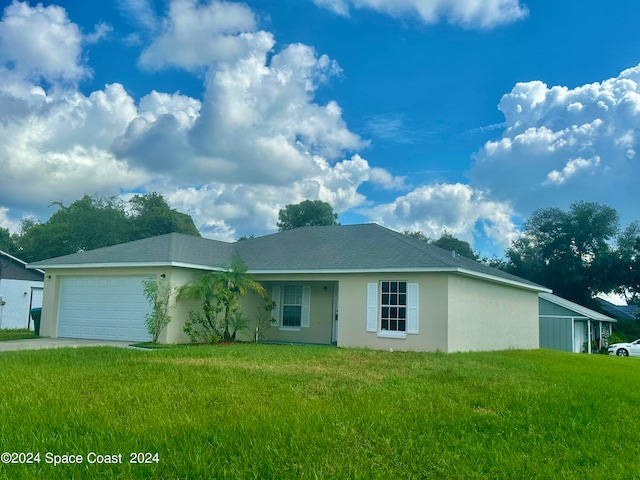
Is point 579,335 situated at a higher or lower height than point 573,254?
lower

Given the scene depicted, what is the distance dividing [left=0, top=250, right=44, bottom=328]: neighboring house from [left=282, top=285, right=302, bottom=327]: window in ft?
45.6

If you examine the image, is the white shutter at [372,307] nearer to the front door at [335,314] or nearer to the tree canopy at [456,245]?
the front door at [335,314]

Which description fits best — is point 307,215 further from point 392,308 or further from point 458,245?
point 392,308

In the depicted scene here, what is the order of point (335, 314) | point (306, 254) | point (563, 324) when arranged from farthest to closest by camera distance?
point (563, 324)
point (306, 254)
point (335, 314)

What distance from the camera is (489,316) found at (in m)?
18.0

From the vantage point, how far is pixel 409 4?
1446 cm

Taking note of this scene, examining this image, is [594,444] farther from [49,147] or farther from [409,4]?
[49,147]

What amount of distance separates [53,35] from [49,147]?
546cm

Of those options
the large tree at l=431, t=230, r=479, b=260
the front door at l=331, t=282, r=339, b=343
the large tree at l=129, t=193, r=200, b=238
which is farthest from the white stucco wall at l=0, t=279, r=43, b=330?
the large tree at l=431, t=230, r=479, b=260

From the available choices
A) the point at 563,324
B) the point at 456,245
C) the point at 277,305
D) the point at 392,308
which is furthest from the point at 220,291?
the point at 456,245

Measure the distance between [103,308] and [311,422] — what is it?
44.1ft

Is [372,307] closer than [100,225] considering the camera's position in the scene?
Yes

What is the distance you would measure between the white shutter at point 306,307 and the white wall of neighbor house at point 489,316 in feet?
18.1

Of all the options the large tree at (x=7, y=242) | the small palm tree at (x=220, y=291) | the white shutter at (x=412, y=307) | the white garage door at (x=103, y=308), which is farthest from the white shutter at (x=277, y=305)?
the large tree at (x=7, y=242)
